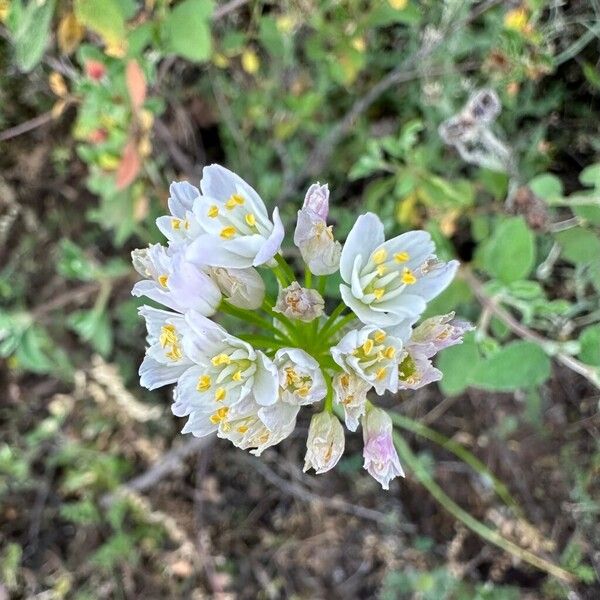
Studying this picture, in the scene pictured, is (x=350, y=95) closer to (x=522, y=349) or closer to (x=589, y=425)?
(x=522, y=349)

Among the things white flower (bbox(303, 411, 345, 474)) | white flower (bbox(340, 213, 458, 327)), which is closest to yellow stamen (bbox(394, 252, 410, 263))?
white flower (bbox(340, 213, 458, 327))

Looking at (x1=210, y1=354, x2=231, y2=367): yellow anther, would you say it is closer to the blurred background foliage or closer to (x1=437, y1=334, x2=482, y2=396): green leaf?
(x1=437, y1=334, x2=482, y2=396): green leaf

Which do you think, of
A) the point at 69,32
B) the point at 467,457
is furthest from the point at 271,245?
the point at 467,457

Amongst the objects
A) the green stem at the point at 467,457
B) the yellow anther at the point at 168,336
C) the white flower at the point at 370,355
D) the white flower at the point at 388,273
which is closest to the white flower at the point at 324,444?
the white flower at the point at 370,355

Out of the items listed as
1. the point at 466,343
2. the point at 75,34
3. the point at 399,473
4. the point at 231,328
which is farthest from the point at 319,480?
the point at 75,34

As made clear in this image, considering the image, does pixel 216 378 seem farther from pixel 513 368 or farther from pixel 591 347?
pixel 591 347

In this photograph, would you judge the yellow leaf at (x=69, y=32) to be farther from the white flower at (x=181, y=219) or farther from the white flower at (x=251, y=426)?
the white flower at (x=251, y=426)

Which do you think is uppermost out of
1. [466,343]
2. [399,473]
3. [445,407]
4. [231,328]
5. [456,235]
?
[399,473]
